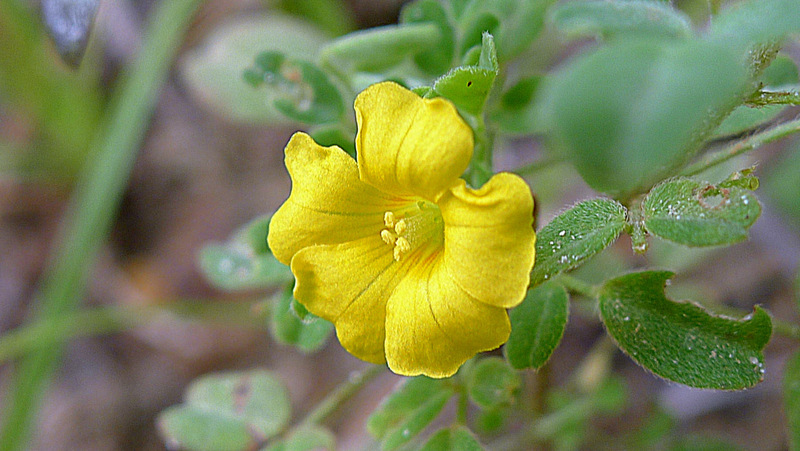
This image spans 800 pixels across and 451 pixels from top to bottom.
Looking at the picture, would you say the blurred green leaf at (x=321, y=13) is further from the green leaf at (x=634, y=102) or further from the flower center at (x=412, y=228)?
the green leaf at (x=634, y=102)

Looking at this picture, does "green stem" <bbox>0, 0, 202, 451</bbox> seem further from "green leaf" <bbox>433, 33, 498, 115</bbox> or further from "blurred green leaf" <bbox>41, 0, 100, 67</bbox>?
"green leaf" <bbox>433, 33, 498, 115</bbox>

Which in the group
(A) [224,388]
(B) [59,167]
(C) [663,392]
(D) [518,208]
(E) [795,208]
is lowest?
(C) [663,392]

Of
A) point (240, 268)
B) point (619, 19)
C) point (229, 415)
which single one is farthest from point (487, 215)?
point (229, 415)

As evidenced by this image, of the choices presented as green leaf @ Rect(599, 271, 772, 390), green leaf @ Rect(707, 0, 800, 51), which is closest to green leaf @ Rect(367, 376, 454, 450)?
green leaf @ Rect(599, 271, 772, 390)

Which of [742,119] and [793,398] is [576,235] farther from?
[793,398]

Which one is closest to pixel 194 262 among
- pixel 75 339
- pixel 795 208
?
pixel 75 339

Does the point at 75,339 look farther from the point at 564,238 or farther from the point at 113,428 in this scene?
the point at 564,238
